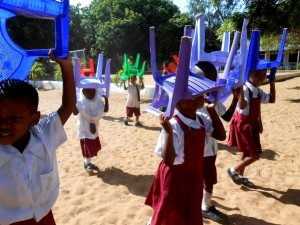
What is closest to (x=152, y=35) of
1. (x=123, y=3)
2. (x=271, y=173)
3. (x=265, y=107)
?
(x=271, y=173)

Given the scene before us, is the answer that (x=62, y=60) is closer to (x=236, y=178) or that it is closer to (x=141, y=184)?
(x=141, y=184)

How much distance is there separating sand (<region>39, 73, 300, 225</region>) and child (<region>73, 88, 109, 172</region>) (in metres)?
0.32

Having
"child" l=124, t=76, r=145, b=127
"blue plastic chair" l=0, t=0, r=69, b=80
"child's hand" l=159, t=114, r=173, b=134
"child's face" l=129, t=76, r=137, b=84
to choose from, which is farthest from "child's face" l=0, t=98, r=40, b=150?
"child's face" l=129, t=76, r=137, b=84

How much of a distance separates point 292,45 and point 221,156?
42.1 ft

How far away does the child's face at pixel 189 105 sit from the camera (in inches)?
90.8

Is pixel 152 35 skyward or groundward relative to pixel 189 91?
skyward

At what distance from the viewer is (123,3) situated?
3541cm

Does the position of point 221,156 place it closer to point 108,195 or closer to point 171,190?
point 108,195

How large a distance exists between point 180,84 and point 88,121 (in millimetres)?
3172

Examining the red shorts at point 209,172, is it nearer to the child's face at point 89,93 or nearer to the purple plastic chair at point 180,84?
the purple plastic chair at point 180,84

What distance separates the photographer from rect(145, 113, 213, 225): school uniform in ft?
7.67

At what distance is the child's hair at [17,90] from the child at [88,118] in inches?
125

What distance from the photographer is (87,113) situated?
15.5ft

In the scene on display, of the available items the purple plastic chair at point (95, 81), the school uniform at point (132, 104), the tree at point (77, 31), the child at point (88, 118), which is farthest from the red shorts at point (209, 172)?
the tree at point (77, 31)
